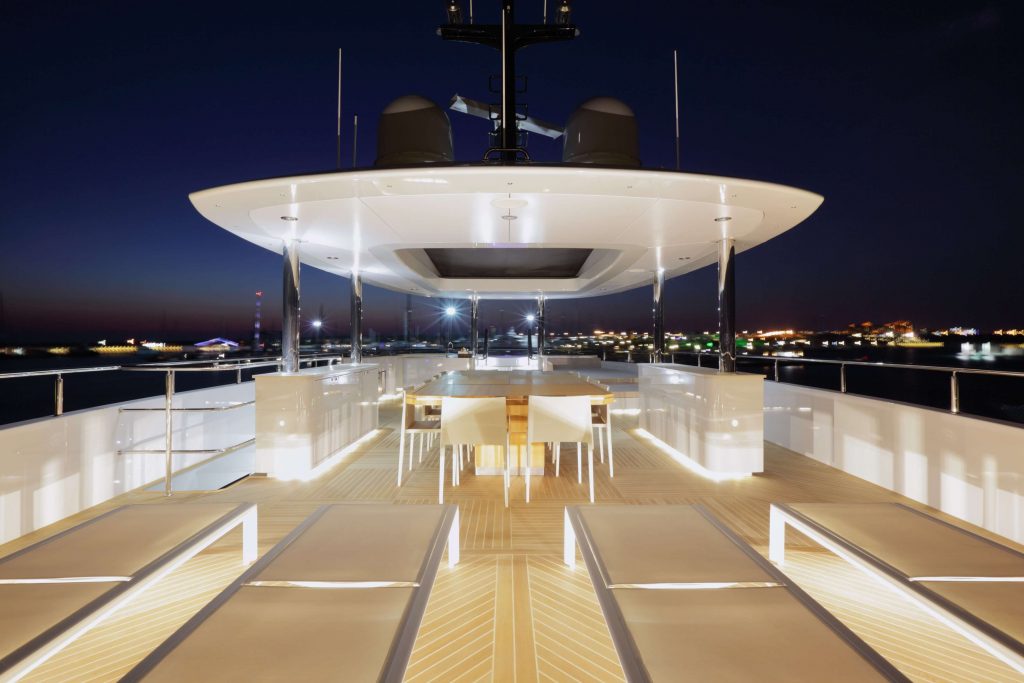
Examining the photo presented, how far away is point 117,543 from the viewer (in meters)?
1.73

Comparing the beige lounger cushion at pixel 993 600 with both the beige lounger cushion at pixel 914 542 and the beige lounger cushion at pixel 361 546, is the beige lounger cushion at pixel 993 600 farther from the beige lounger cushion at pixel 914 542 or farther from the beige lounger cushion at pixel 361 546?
the beige lounger cushion at pixel 361 546

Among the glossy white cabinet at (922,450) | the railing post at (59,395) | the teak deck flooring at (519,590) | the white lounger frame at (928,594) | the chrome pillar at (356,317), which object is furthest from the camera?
the chrome pillar at (356,317)

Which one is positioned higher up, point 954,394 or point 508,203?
point 508,203

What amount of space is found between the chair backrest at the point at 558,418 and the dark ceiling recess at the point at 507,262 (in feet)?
12.2

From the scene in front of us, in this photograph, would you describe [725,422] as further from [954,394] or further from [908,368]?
[954,394]

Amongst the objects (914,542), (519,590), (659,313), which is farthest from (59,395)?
(659,313)

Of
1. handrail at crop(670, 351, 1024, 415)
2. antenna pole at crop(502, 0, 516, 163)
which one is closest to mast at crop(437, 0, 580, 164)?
antenna pole at crop(502, 0, 516, 163)

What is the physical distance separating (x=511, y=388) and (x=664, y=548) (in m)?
2.53

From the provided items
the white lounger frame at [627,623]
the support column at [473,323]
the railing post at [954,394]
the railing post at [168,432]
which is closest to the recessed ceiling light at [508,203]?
the white lounger frame at [627,623]

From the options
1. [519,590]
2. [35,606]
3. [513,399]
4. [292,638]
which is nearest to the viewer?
[292,638]

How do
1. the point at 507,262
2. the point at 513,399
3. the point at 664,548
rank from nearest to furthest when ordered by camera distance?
the point at 664,548
the point at 513,399
the point at 507,262

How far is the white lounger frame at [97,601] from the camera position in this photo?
1076mm

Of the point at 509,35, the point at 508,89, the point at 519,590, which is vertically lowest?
the point at 519,590

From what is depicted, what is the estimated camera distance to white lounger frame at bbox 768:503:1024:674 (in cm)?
115
